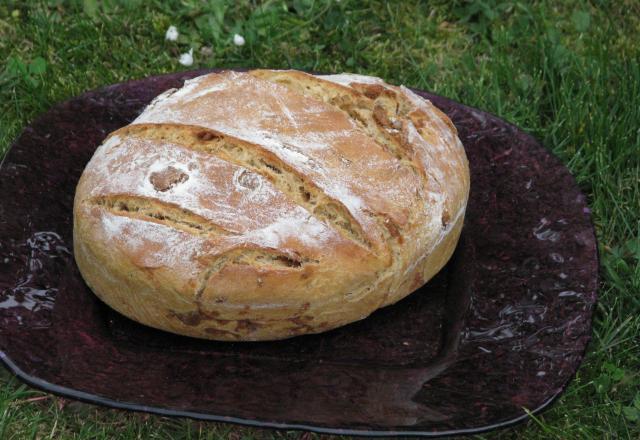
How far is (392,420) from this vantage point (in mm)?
1826

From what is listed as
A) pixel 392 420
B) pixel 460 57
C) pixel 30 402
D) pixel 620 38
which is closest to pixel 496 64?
pixel 460 57

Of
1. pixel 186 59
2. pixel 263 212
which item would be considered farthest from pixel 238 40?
pixel 263 212

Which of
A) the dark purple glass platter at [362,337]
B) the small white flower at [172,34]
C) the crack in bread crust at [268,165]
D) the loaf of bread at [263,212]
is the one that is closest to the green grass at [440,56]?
the small white flower at [172,34]

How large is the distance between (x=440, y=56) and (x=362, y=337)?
4.98 feet

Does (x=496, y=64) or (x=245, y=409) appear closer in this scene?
(x=245, y=409)

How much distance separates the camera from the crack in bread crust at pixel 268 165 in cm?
187

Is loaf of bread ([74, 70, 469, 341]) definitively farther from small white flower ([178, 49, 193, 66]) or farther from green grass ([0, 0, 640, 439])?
small white flower ([178, 49, 193, 66])

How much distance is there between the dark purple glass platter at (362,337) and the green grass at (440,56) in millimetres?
312

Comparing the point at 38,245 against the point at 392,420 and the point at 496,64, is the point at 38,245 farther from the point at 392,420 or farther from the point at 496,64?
the point at 496,64

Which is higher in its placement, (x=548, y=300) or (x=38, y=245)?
(x=38, y=245)

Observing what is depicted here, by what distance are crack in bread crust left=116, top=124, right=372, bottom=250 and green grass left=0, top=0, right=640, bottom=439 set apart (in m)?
0.88

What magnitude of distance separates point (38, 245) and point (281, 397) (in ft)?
2.52

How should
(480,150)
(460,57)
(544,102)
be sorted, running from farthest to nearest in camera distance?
(460,57) < (544,102) < (480,150)

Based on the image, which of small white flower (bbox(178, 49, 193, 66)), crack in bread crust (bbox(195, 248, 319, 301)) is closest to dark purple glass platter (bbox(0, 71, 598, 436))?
crack in bread crust (bbox(195, 248, 319, 301))
